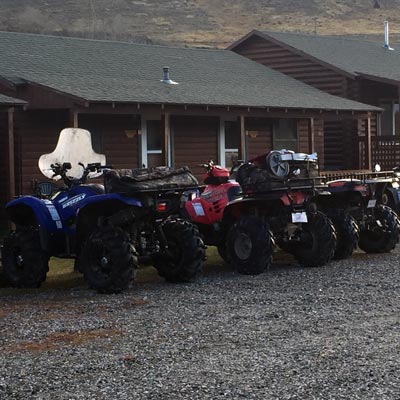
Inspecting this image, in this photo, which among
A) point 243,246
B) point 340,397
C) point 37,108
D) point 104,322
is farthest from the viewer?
point 37,108

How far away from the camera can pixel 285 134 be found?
27.8 meters

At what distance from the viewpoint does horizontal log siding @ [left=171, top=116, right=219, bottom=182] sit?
24688mm

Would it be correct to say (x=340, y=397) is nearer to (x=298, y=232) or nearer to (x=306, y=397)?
(x=306, y=397)

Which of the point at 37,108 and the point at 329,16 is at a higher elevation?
the point at 329,16

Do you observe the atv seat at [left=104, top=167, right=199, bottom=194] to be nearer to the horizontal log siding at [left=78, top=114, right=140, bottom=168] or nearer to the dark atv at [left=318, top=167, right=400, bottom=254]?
the dark atv at [left=318, top=167, right=400, bottom=254]

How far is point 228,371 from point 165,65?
1994cm

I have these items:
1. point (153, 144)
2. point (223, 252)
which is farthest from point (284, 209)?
point (153, 144)

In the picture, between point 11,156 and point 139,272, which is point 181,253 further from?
point 11,156

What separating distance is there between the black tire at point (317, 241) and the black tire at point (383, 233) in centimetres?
191

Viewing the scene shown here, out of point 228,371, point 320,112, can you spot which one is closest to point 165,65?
point 320,112

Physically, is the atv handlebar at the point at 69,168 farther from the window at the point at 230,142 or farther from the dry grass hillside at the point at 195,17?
the dry grass hillside at the point at 195,17

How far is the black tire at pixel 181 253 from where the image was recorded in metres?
12.0

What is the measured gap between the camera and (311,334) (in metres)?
8.38

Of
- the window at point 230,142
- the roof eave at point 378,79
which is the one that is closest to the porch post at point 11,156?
the window at point 230,142
